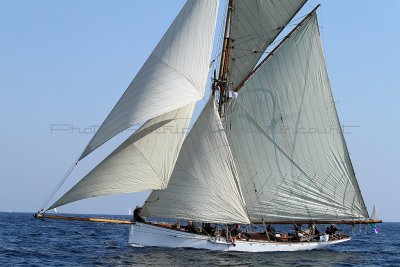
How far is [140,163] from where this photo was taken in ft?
104

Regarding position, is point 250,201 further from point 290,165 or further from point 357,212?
point 357,212

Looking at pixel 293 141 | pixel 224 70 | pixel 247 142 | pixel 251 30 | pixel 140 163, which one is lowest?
pixel 140 163

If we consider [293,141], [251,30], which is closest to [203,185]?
[293,141]

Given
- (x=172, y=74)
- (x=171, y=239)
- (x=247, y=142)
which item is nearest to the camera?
(x=172, y=74)

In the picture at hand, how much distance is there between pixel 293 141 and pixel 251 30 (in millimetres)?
7142

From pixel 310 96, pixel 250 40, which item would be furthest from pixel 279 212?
pixel 250 40

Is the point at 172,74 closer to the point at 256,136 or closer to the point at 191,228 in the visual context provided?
the point at 256,136

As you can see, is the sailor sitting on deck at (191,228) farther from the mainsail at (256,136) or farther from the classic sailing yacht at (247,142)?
the mainsail at (256,136)

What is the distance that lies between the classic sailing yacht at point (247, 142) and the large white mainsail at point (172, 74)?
7 centimetres

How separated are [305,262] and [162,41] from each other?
13.9 metres

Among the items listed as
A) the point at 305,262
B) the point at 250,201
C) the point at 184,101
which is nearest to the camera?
the point at 184,101

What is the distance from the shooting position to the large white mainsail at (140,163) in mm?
30656

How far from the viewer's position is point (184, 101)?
31.4m

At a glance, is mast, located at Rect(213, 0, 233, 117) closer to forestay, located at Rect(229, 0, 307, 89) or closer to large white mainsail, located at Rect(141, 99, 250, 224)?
forestay, located at Rect(229, 0, 307, 89)
